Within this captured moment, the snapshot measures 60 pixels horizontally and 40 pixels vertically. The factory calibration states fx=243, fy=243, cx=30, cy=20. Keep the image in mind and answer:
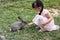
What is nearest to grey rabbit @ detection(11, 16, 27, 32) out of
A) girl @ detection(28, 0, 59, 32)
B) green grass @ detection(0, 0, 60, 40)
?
green grass @ detection(0, 0, 60, 40)

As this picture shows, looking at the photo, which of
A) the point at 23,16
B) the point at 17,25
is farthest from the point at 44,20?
the point at 23,16

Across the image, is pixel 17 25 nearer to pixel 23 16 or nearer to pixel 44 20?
pixel 44 20

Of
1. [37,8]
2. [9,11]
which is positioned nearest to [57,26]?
[37,8]

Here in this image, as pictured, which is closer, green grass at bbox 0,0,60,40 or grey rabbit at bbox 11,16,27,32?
green grass at bbox 0,0,60,40

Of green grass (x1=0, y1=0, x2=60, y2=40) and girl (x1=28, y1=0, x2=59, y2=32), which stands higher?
girl (x1=28, y1=0, x2=59, y2=32)

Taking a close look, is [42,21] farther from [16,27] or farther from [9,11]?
[9,11]

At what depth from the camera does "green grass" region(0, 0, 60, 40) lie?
509 cm

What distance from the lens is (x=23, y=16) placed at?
6410 mm

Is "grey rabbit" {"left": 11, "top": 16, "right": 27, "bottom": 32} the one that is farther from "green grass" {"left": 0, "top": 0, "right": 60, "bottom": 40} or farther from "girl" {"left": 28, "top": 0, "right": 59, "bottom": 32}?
"girl" {"left": 28, "top": 0, "right": 59, "bottom": 32}

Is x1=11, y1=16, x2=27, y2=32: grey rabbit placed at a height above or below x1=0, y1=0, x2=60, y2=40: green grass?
above

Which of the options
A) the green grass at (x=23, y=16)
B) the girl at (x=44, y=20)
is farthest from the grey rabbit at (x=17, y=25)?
the girl at (x=44, y=20)

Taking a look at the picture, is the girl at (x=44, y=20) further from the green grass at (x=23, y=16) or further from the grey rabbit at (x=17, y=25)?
the grey rabbit at (x=17, y=25)

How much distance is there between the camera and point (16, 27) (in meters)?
5.26

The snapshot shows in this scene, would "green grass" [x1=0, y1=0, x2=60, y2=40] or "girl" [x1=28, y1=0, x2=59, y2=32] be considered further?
"girl" [x1=28, y1=0, x2=59, y2=32]
